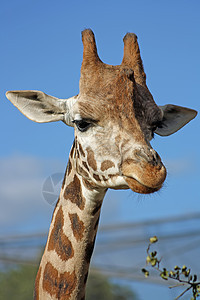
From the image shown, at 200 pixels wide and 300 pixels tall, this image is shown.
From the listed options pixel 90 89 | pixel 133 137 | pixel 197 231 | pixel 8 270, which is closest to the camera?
pixel 133 137

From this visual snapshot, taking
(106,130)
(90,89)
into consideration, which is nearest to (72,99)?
(90,89)

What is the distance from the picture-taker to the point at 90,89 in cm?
455

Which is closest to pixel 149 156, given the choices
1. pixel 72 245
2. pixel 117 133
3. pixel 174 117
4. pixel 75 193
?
pixel 117 133

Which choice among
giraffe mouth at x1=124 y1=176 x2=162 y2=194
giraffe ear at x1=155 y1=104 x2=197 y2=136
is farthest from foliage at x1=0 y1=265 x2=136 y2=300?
giraffe mouth at x1=124 y1=176 x2=162 y2=194

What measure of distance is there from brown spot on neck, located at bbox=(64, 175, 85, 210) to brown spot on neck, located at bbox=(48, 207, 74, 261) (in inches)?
7.1

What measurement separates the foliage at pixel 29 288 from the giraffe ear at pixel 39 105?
12344mm

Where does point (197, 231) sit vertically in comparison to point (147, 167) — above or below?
above

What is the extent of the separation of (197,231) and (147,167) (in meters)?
11.8

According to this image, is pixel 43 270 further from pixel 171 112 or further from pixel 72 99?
pixel 171 112

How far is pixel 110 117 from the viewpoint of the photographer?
4.28 m

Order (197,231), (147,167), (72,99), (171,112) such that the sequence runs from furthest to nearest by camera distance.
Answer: (197,231), (171,112), (72,99), (147,167)

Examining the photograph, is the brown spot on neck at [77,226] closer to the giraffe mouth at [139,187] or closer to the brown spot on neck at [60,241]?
the brown spot on neck at [60,241]

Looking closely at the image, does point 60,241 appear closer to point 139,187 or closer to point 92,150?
point 92,150

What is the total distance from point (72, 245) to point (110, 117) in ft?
4.41
